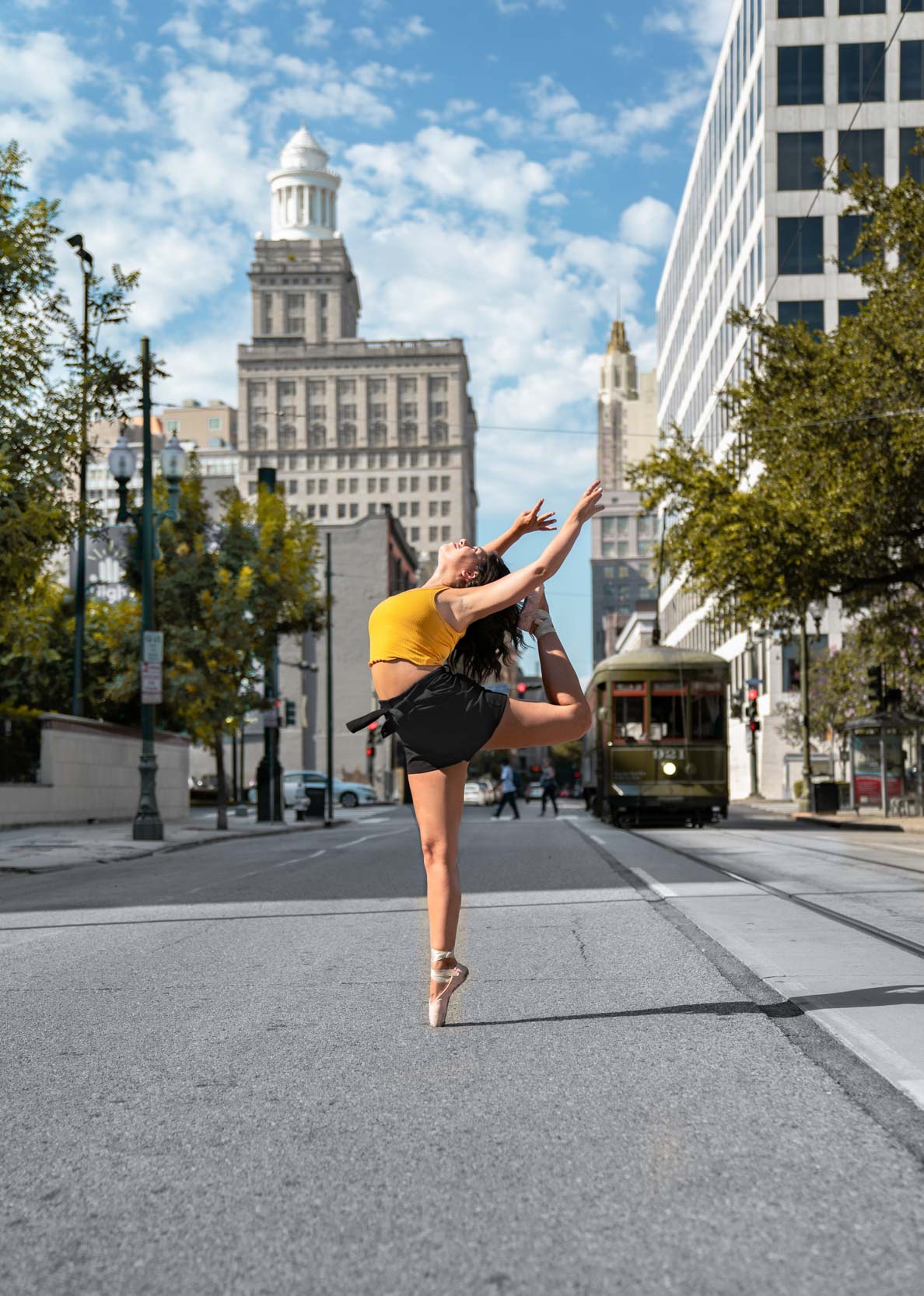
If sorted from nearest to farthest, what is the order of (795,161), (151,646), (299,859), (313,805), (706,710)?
(299,859) < (151,646) < (706,710) < (313,805) < (795,161)

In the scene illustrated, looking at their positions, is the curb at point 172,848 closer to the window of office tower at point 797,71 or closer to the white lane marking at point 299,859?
the white lane marking at point 299,859

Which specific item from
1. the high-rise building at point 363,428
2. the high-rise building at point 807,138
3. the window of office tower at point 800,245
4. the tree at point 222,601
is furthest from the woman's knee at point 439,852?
the high-rise building at point 363,428

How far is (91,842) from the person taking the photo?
23.9 m

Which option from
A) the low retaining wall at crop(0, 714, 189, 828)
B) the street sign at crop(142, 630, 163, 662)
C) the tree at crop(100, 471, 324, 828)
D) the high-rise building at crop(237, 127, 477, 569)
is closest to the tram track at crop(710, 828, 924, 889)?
the street sign at crop(142, 630, 163, 662)

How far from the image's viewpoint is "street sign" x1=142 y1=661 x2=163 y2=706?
2466cm

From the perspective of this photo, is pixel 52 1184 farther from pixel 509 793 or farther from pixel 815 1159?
pixel 509 793

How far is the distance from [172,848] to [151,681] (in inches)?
112

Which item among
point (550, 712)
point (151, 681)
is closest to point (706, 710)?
point (151, 681)

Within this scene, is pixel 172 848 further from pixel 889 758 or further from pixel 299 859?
pixel 889 758

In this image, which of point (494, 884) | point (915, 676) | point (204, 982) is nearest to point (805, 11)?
point (915, 676)

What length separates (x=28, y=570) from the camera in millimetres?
18625

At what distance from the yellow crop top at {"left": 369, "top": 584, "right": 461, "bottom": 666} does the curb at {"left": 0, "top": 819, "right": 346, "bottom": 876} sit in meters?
12.7

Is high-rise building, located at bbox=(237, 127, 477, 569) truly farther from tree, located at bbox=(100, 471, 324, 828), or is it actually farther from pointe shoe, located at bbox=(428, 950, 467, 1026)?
pointe shoe, located at bbox=(428, 950, 467, 1026)

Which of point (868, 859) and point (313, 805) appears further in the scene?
point (313, 805)
